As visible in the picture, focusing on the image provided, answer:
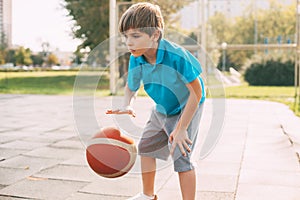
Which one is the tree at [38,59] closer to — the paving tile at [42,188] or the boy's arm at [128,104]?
the paving tile at [42,188]

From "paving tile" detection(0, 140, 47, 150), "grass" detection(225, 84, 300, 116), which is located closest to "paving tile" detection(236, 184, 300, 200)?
"paving tile" detection(0, 140, 47, 150)

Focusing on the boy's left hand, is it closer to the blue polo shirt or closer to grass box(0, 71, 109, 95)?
the blue polo shirt

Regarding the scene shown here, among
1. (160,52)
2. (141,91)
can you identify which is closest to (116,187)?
(160,52)

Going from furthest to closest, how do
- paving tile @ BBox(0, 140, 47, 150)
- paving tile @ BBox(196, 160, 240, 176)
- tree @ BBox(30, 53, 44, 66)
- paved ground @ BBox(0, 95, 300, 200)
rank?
1. tree @ BBox(30, 53, 44, 66)
2. paving tile @ BBox(0, 140, 47, 150)
3. paving tile @ BBox(196, 160, 240, 176)
4. paved ground @ BBox(0, 95, 300, 200)

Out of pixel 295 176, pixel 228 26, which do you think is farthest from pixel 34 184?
pixel 228 26

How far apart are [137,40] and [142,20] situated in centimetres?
11

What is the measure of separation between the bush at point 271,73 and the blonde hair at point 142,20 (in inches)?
677

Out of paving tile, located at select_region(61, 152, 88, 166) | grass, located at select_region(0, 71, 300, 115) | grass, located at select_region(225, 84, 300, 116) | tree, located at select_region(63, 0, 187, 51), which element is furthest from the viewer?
tree, located at select_region(63, 0, 187, 51)

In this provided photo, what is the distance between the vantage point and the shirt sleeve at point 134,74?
261cm

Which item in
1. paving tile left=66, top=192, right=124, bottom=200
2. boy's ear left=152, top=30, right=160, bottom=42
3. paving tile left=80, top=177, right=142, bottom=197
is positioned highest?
boy's ear left=152, top=30, right=160, bottom=42

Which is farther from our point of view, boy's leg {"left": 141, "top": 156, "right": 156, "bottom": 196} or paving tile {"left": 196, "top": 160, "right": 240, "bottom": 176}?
paving tile {"left": 196, "top": 160, "right": 240, "bottom": 176}

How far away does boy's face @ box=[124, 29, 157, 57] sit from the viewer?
234 cm

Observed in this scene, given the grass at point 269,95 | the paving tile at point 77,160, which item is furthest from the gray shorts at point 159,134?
the grass at point 269,95

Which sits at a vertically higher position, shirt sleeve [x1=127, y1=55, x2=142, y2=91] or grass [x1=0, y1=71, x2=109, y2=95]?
shirt sleeve [x1=127, y1=55, x2=142, y2=91]
